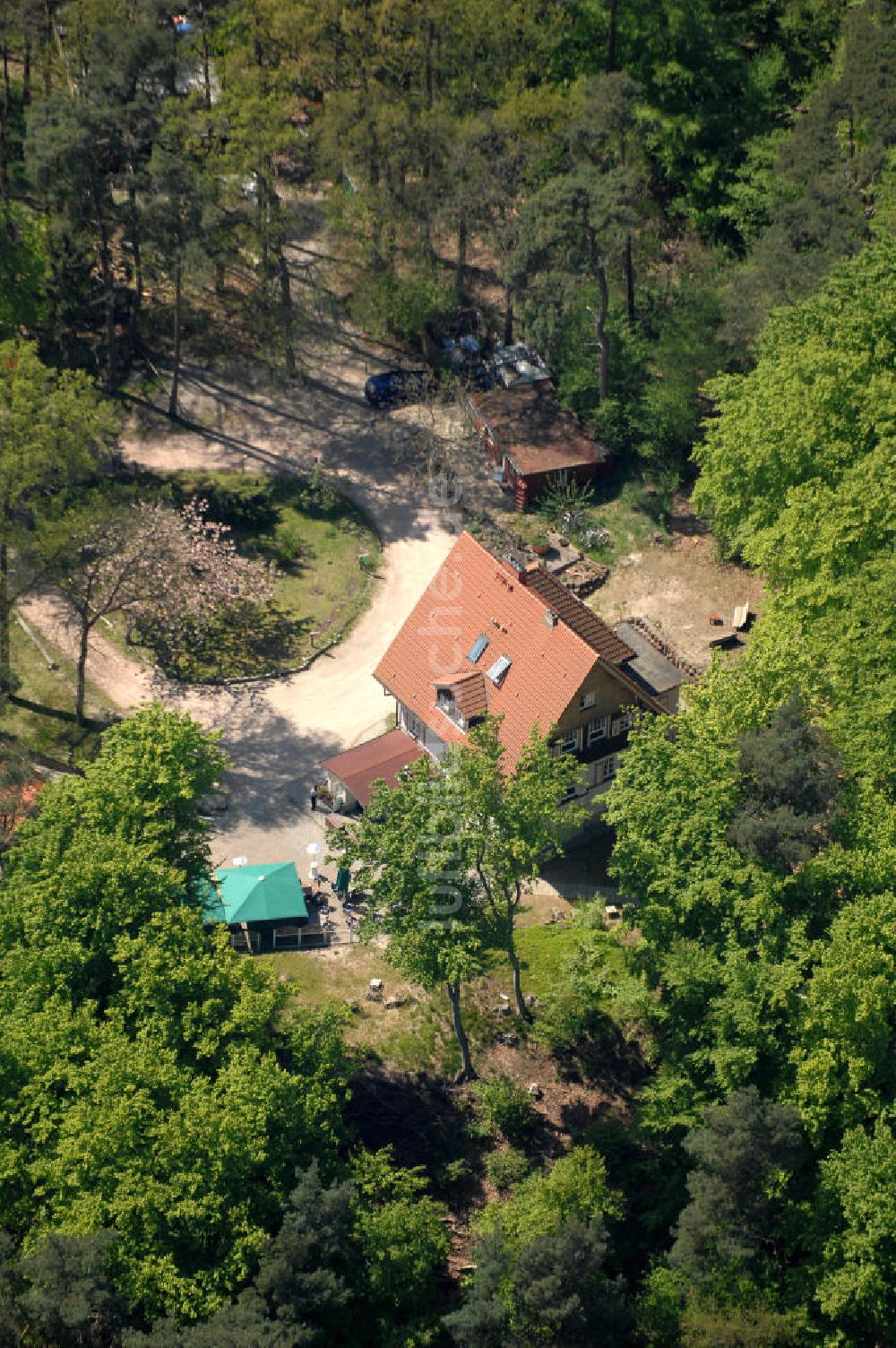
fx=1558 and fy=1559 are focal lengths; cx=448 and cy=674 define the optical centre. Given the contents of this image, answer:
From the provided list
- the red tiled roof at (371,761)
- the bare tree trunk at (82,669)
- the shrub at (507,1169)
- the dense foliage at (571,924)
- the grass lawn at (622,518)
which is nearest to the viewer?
the dense foliage at (571,924)

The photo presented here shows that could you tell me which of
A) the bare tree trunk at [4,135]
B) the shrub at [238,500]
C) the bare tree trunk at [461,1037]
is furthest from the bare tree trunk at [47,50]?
the bare tree trunk at [461,1037]

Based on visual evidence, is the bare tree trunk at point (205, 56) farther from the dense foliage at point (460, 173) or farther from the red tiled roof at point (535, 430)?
the red tiled roof at point (535, 430)

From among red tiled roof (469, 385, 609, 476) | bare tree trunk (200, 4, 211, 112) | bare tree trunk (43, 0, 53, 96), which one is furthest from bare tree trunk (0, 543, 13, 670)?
bare tree trunk (43, 0, 53, 96)

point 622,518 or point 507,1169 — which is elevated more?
point 622,518

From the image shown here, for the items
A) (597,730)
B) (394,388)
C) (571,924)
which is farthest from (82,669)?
(394,388)

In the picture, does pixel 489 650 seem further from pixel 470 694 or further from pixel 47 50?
pixel 47 50

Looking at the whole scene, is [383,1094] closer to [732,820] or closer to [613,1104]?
[613,1104]

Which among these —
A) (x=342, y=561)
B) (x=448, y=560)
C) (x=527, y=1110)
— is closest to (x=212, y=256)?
(x=342, y=561)
